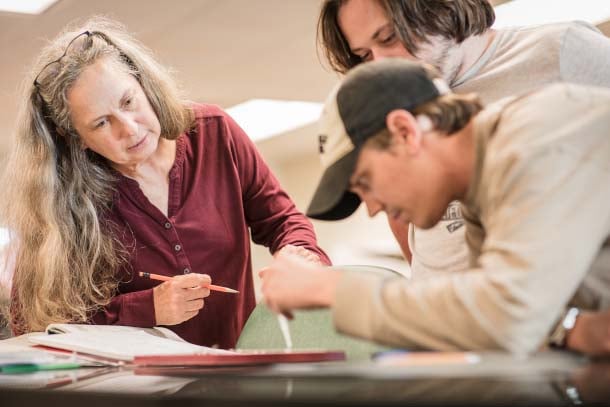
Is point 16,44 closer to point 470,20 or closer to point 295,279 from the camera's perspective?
point 470,20

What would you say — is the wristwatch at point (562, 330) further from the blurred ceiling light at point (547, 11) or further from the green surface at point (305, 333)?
the blurred ceiling light at point (547, 11)

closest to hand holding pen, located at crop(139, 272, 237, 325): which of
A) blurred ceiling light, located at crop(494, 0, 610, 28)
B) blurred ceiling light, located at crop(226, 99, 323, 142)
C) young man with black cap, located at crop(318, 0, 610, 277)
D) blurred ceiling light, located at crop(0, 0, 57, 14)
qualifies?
young man with black cap, located at crop(318, 0, 610, 277)

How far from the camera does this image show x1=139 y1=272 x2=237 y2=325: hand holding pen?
5.55 ft

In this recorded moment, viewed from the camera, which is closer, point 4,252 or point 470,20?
point 470,20

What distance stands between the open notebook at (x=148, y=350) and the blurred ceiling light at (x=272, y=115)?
17.5 ft

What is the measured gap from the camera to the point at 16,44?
204 inches

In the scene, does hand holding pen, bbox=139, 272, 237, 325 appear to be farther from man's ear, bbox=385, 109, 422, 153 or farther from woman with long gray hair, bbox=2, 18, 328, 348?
man's ear, bbox=385, 109, 422, 153

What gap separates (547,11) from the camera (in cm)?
512

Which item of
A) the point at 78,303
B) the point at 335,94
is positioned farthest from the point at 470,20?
the point at 78,303

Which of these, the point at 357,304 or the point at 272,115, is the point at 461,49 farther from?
the point at 272,115

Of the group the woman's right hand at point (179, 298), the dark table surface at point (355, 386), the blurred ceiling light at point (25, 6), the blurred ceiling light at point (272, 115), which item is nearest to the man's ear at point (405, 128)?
the dark table surface at point (355, 386)

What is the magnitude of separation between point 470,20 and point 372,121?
0.74 m

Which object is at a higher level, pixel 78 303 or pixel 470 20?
pixel 470 20

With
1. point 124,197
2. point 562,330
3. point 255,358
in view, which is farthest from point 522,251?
point 124,197
